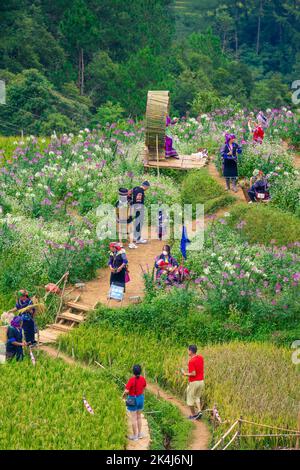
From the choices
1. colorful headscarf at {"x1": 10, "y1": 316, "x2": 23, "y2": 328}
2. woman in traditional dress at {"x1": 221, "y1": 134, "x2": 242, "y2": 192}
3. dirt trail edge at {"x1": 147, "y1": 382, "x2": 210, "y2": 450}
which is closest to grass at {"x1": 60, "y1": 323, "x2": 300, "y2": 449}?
dirt trail edge at {"x1": 147, "y1": 382, "x2": 210, "y2": 450}

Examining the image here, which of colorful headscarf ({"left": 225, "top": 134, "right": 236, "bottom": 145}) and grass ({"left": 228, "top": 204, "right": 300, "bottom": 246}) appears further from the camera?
colorful headscarf ({"left": 225, "top": 134, "right": 236, "bottom": 145})

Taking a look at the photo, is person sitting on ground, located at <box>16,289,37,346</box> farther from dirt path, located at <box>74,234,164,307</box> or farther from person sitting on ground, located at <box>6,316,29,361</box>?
dirt path, located at <box>74,234,164,307</box>

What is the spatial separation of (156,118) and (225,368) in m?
9.50

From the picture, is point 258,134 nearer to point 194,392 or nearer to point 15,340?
point 15,340

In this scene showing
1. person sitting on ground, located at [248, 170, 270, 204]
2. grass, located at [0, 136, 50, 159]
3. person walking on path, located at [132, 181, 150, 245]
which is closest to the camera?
person walking on path, located at [132, 181, 150, 245]

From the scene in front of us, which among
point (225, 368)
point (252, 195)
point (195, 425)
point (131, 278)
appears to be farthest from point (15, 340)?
point (252, 195)

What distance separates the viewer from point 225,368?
886 inches

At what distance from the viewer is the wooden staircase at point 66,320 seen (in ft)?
78.3

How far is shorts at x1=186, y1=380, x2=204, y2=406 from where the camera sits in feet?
69.3

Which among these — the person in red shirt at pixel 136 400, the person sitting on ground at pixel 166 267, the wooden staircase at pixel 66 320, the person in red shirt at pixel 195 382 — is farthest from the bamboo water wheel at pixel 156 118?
the person in red shirt at pixel 136 400

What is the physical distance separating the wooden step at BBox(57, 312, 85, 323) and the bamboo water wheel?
7.14 metres
